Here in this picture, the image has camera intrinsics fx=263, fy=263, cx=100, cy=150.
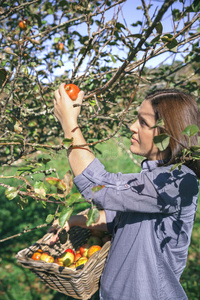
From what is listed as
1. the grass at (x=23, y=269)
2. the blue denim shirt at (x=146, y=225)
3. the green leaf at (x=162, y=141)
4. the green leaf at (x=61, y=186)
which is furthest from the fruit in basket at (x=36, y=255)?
the green leaf at (x=162, y=141)

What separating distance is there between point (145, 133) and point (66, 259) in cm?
93

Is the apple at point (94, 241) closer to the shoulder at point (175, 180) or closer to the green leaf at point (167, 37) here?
the shoulder at point (175, 180)

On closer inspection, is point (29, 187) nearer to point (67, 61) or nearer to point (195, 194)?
point (195, 194)

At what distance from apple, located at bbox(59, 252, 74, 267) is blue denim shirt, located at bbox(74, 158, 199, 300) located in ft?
1.04

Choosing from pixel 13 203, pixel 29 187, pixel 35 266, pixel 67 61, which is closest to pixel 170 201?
A: pixel 29 187

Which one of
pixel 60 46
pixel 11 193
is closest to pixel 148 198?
pixel 11 193

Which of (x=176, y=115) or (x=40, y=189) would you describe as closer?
(x=40, y=189)

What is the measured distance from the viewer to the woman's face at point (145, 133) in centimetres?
124

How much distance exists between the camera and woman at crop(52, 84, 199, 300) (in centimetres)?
107

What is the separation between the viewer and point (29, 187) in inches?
40.9

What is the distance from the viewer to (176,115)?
3.89 ft

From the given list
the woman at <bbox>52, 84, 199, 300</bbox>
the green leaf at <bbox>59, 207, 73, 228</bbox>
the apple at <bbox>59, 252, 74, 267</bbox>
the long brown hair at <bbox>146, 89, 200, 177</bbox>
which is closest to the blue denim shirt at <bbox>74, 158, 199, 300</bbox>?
the woman at <bbox>52, 84, 199, 300</bbox>

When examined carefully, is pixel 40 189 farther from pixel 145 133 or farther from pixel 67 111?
pixel 145 133

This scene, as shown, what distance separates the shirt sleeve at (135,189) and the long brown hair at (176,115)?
0.12 meters
